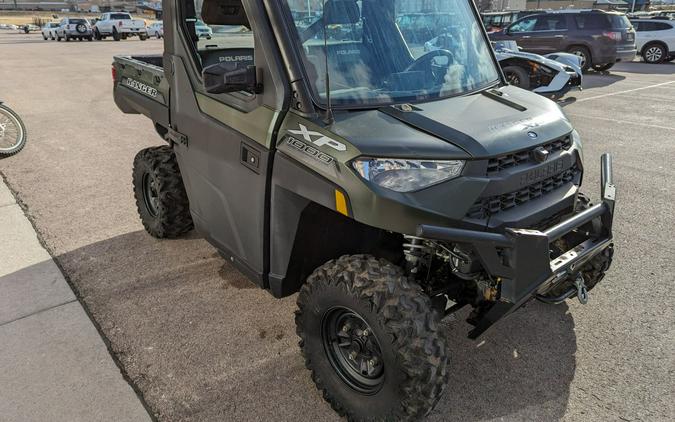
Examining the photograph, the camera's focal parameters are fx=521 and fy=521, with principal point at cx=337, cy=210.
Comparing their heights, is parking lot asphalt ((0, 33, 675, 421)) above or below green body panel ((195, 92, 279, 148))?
below

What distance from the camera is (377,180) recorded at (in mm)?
2264

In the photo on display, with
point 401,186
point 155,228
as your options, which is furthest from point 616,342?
point 155,228

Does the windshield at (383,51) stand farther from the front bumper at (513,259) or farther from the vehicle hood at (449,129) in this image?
the front bumper at (513,259)

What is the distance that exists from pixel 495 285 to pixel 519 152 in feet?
2.11

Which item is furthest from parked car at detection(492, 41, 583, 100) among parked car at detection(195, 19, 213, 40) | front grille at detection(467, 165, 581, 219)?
parked car at detection(195, 19, 213, 40)

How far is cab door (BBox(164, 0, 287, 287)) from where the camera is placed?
2.67 metres

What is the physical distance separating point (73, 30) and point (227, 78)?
36.0m

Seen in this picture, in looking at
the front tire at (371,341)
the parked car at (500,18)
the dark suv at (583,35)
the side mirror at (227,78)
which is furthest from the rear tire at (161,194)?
the parked car at (500,18)

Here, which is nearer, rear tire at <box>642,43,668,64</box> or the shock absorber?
the shock absorber

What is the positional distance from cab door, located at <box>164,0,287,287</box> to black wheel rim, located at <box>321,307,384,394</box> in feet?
1.72

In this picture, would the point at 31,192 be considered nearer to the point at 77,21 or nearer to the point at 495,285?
the point at 495,285

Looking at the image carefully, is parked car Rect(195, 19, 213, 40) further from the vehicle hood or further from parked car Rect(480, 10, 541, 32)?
parked car Rect(480, 10, 541, 32)

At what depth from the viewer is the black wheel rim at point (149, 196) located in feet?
14.7

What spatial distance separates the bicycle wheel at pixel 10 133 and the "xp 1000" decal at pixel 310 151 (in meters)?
6.13
